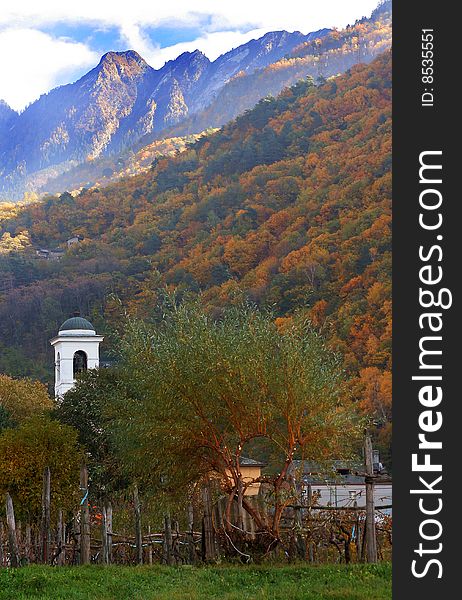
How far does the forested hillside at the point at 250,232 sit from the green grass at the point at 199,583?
31465mm

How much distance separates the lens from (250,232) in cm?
9312

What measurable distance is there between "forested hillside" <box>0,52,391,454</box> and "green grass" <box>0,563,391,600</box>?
103 ft

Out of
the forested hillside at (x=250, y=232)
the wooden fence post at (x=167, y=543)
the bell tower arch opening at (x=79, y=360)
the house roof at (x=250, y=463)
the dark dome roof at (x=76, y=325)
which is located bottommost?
the wooden fence post at (x=167, y=543)

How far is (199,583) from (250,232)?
7782cm

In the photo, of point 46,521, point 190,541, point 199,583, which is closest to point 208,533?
point 190,541

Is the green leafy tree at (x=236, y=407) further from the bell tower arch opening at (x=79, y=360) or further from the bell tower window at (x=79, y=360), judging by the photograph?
the bell tower window at (x=79, y=360)

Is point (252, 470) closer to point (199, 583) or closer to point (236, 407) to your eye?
point (236, 407)

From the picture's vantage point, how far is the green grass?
47.8 feet

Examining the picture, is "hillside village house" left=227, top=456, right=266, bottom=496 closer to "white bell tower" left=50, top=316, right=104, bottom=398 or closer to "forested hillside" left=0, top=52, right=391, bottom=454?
"forested hillside" left=0, top=52, right=391, bottom=454

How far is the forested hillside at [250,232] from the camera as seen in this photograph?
68.2 metres

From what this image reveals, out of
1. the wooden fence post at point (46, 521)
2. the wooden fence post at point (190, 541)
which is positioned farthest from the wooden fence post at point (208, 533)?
the wooden fence post at point (46, 521)

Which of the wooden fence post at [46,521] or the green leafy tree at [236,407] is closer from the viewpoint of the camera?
the wooden fence post at [46,521]

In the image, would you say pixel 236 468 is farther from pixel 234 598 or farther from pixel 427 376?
pixel 427 376

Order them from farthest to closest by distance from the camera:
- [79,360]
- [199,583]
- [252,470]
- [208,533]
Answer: [79,360] < [252,470] < [208,533] < [199,583]
